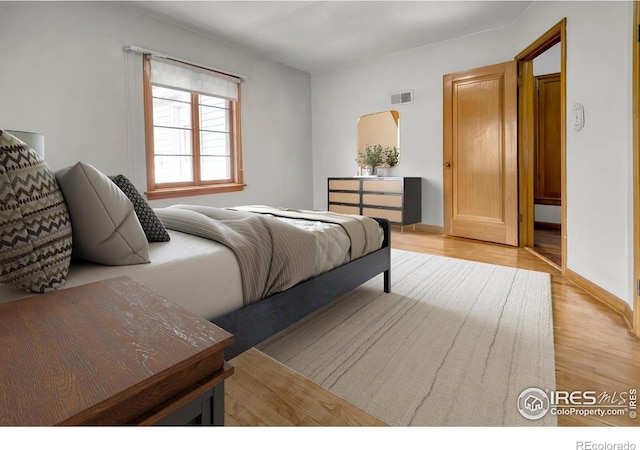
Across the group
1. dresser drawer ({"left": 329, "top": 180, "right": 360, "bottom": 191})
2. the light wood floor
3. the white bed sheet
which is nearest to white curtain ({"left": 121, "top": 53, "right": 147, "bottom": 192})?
dresser drawer ({"left": 329, "top": 180, "right": 360, "bottom": 191})

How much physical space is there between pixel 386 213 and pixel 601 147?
266 cm

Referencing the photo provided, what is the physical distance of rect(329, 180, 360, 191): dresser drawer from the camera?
5.14 meters

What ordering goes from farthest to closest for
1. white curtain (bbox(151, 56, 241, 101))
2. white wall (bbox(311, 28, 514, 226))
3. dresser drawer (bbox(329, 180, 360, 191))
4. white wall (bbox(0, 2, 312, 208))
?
dresser drawer (bbox(329, 180, 360, 191)) < white wall (bbox(311, 28, 514, 226)) < white curtain (bbox(151, 56, 241, 101)) < white wall (bbox(0, 2, 312, 208))

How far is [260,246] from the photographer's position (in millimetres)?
1613

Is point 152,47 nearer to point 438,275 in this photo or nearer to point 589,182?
point 438,275

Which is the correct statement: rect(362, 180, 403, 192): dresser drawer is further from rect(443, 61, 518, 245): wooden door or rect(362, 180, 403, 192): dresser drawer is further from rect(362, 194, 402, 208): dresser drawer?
rect(443, 61, 518, 245): wooden door

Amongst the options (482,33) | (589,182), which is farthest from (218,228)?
(482,33)

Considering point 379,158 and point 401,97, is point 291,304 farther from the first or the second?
point 401,97

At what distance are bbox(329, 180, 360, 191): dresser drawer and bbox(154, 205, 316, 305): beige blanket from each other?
11.1 ft

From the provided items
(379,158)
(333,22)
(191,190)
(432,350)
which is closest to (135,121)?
(191,190)

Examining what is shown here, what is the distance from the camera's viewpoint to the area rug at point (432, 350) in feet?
4.38

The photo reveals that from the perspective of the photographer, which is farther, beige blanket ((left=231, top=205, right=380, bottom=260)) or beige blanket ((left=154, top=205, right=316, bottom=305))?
beige blanket ((left=231, top=205, right=380, bottom=260))

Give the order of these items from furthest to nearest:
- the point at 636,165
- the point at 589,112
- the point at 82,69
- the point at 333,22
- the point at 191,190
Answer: the point at 191,190 < the point at 333,22 < the point at 82,69 < the point at 589,112 < the point at 636,165

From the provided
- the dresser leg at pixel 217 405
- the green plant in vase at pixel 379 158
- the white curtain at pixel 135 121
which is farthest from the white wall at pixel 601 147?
the white curtain at pixel 135 121
